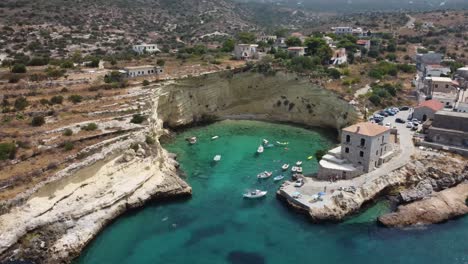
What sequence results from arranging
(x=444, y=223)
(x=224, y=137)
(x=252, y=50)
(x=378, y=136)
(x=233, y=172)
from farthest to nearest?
(x=252, y=50) → (x=224, y=137) → (x=233, y=172) → (x=378, y=136) → (x=444, y=223)

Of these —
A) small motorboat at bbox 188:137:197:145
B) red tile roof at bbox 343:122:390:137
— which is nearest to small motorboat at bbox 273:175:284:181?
red tile roof at bbox 343:122:390:137

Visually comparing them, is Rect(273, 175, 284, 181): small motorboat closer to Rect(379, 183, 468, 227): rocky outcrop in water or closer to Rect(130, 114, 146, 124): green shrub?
Rect(379, 183, 468, 227): rocky outcrop in water

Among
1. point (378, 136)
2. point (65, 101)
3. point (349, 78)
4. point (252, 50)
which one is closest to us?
point (378, 136)

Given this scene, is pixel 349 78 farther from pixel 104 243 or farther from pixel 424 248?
pixel 104 243

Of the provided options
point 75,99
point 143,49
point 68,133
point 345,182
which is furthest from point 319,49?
point 68,133

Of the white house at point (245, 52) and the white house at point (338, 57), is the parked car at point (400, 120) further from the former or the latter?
the white house at point (245, 52)

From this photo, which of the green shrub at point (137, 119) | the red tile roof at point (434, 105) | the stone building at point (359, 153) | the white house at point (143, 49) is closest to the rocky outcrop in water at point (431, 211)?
the stone building at point (359, 153)

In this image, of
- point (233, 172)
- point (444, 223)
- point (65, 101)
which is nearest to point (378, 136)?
point (444, 223)
